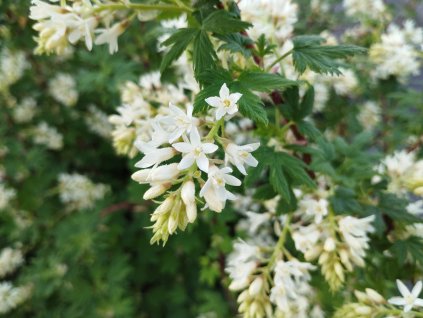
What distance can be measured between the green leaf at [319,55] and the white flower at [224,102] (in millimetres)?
352

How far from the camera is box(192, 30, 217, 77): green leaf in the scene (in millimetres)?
1367

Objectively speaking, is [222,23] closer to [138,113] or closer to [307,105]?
[307,105]

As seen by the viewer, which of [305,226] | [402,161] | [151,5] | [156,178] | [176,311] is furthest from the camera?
[176,311]

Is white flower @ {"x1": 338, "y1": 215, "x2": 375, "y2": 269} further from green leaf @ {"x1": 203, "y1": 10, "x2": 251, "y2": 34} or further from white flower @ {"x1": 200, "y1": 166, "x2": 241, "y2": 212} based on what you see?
green leaf @ {"x1": 203, "y1": 10, "x2": 251, "y2": 34}

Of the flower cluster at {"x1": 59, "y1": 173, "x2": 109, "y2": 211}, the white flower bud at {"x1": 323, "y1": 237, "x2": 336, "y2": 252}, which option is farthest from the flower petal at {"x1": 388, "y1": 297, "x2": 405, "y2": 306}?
the flower cluster at {"x1": 59, "y1": 173, "x2": 109, "y2": 211}

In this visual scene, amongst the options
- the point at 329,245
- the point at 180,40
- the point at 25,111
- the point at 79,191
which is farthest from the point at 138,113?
the point at 25,111

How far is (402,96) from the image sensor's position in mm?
2947

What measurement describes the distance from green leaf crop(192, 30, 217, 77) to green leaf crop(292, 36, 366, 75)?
0.32 metres

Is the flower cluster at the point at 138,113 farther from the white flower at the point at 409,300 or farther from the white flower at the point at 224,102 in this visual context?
the white flower at the point at 409,300

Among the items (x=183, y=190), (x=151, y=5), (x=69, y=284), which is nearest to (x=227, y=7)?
(x=151, y=5)

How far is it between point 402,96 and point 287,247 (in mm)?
1689

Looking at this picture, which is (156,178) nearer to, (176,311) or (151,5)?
(151,5)

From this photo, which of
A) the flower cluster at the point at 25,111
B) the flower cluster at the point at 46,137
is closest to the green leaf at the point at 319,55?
the flower cluster at the point at 46,137

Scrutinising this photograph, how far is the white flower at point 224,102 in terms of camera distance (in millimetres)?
1244
